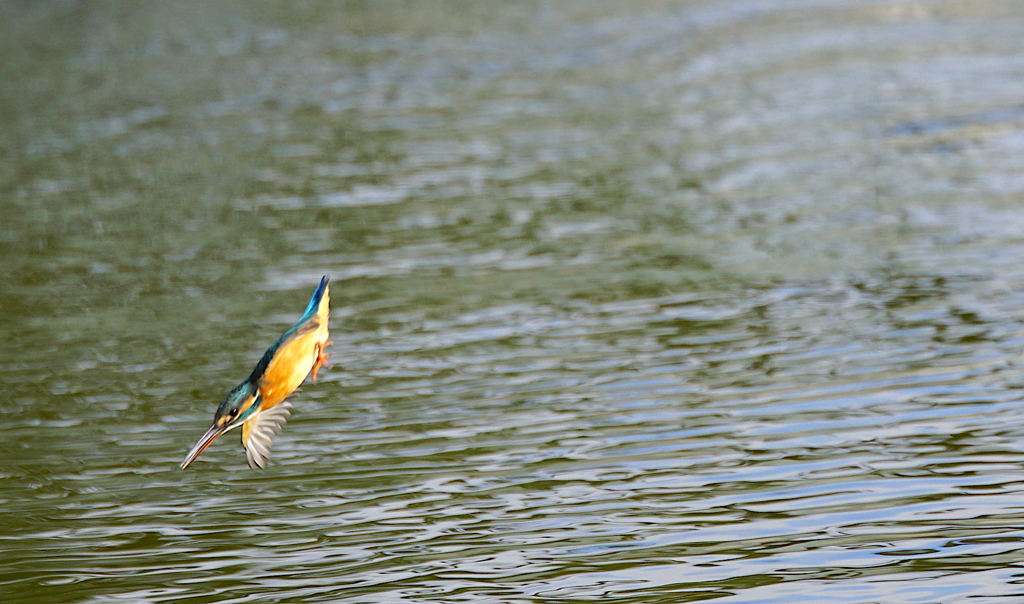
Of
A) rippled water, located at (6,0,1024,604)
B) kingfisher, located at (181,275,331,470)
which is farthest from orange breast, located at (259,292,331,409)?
rippled water, located at (6,0,1024,604)

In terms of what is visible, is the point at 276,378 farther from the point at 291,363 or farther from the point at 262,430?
the point at 262,430

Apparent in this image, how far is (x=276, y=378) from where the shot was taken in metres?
3.28

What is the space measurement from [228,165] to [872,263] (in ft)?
15.0

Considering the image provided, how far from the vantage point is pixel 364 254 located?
295 inches

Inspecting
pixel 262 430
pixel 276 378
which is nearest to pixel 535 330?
pixel 262 430

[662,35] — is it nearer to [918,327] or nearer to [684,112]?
[684,112]

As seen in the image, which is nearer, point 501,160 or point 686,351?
point 686,351

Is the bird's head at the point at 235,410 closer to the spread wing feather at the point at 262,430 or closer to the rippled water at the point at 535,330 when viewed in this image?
the spread wing feather at the point at 262,430


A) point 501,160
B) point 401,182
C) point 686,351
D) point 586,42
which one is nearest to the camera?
point 686,351

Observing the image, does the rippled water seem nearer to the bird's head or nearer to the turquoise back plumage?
the bird's head

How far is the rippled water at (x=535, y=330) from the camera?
4121 mm

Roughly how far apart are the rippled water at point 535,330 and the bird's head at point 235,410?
0.76m

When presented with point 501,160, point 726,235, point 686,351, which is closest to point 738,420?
point 686,351

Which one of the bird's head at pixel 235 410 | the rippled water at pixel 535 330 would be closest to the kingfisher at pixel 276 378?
the bird's head at pixel 235 410
